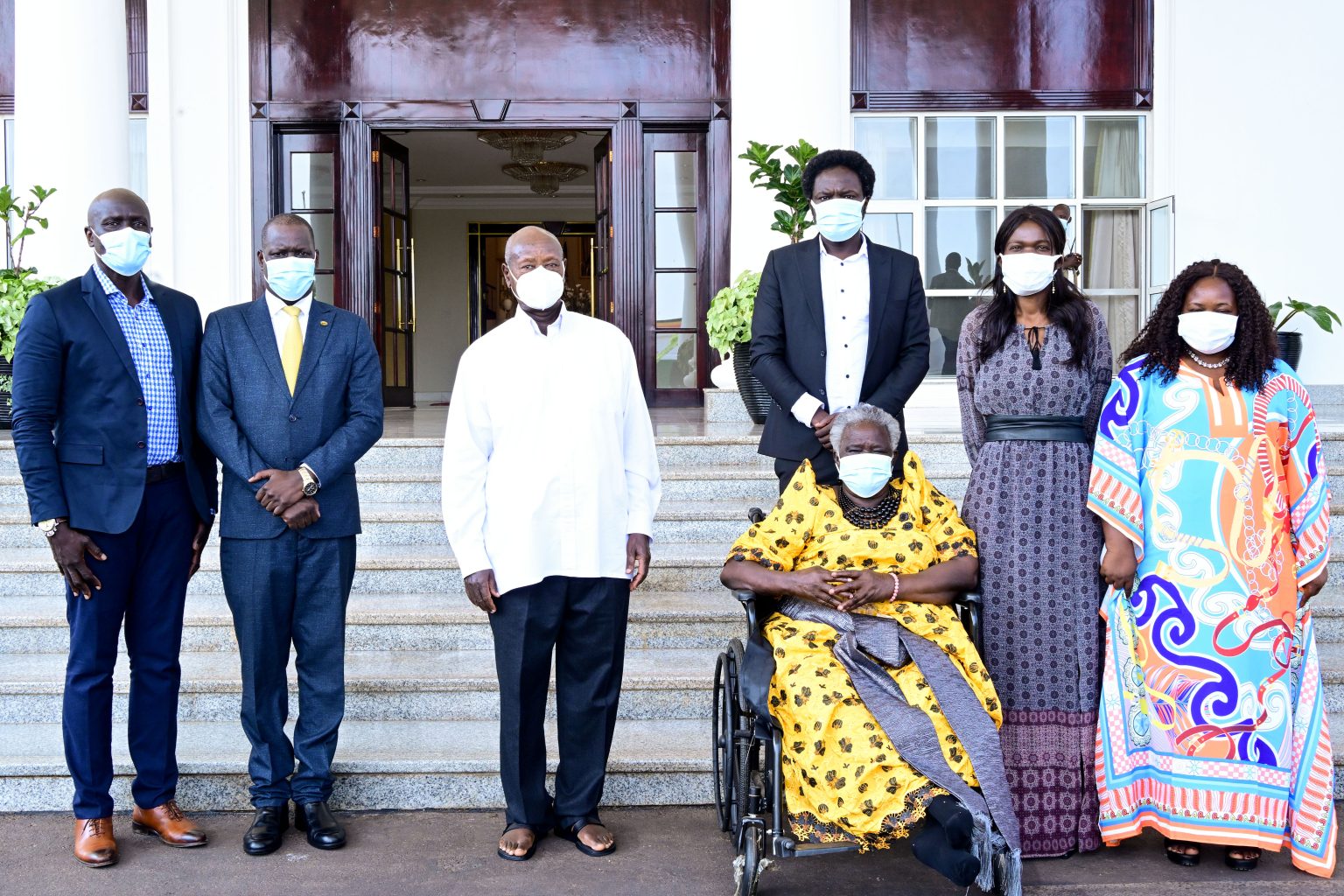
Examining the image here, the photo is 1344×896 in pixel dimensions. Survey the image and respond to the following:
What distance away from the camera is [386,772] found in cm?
377

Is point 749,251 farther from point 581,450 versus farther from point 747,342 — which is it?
point 581,450

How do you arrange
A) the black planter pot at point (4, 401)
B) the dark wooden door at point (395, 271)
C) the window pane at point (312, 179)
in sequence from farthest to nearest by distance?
the dark wooden door at point (395, 271)
the window pane at point (312, 179)
the black planter pot at point (4, 401)

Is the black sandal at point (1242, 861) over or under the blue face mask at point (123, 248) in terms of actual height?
under

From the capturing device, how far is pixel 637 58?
8984 mm

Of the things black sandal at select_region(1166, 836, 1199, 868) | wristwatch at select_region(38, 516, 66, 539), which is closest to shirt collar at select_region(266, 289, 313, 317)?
wristwatch at select_region(38, 516, 66, 539)

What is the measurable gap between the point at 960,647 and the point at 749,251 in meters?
4.95

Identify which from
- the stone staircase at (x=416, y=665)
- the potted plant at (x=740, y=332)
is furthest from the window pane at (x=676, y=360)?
the stone staircase at (x=416, y=665)

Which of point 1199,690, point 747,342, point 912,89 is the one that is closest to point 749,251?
point 747,342

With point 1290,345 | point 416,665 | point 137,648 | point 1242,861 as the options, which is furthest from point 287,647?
point 1290,345

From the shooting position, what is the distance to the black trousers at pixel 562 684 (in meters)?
3.36

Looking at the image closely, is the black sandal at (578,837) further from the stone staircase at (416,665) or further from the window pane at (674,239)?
the window pane at (674,239)

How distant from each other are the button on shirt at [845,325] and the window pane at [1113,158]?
569cm

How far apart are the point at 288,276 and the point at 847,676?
6.21 feet

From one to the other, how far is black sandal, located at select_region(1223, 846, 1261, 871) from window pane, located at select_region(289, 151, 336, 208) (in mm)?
7794
